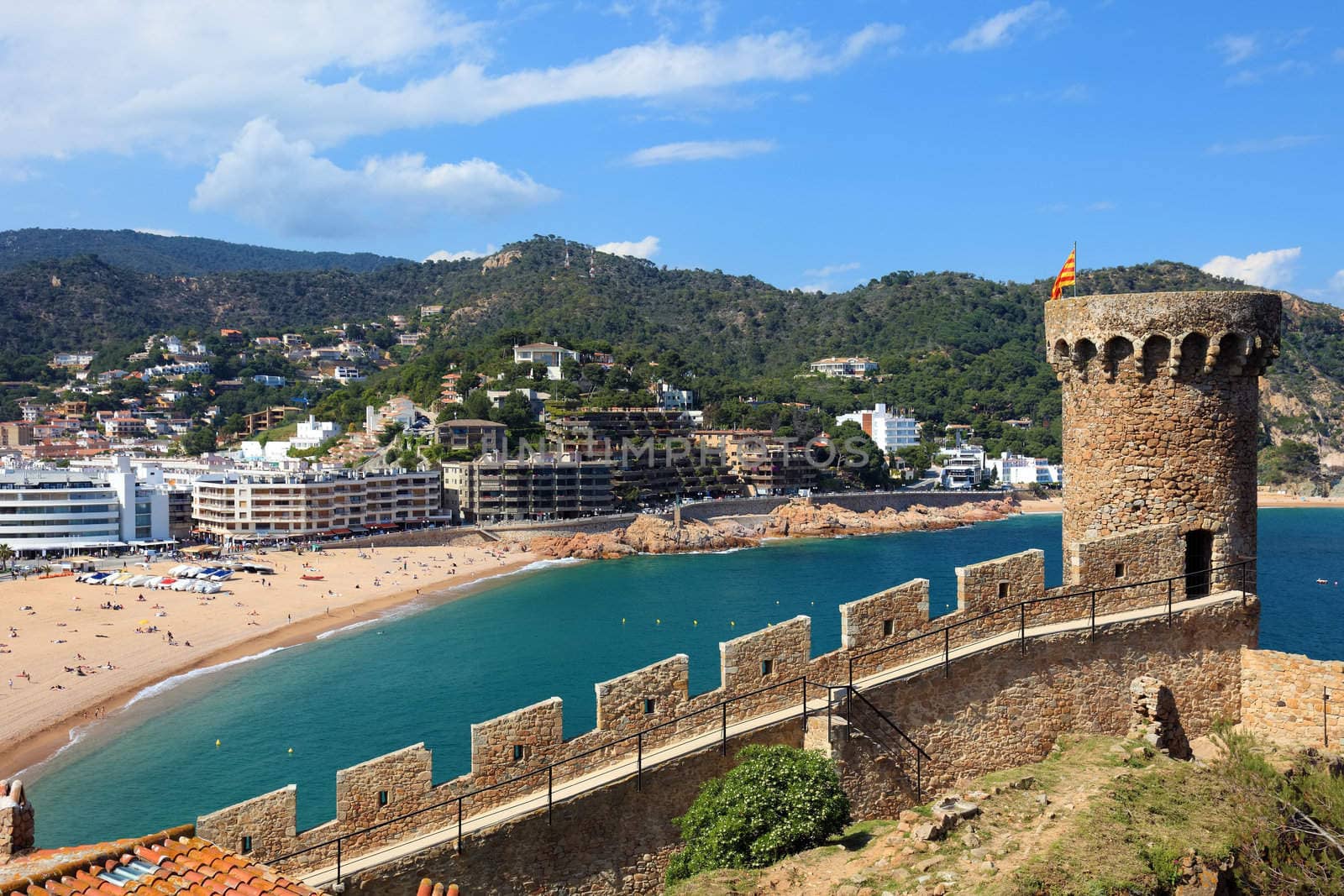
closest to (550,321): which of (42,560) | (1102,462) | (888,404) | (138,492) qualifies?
(888,404)

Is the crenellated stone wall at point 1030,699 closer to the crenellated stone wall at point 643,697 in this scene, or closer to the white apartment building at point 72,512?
the crenellated stone wall at point 643,697

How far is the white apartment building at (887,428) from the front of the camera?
420ft

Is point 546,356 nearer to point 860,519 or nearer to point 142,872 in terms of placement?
point 860,519

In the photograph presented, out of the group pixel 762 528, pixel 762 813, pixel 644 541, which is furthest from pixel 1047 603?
pixel 762 528

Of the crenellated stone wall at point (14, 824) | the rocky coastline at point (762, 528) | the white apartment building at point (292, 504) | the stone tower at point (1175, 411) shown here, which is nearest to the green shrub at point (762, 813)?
the stone tower at point (1175, 411)

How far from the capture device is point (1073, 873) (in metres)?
6.84

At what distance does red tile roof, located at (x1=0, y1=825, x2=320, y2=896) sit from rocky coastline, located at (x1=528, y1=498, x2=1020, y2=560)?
68.9 meters

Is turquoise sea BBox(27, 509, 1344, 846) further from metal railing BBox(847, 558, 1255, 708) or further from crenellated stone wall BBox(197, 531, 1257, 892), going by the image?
metal railing BBox(847, 558, 1255, 708)

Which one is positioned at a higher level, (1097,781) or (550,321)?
(550,321)

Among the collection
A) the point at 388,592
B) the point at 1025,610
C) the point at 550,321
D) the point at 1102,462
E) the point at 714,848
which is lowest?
the point at 388,592

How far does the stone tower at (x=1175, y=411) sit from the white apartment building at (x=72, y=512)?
70.4 meters

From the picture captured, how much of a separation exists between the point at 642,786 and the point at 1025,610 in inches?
150

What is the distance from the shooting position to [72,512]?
67.9 m

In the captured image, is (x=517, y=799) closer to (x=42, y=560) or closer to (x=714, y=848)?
(x=714, y=848)
